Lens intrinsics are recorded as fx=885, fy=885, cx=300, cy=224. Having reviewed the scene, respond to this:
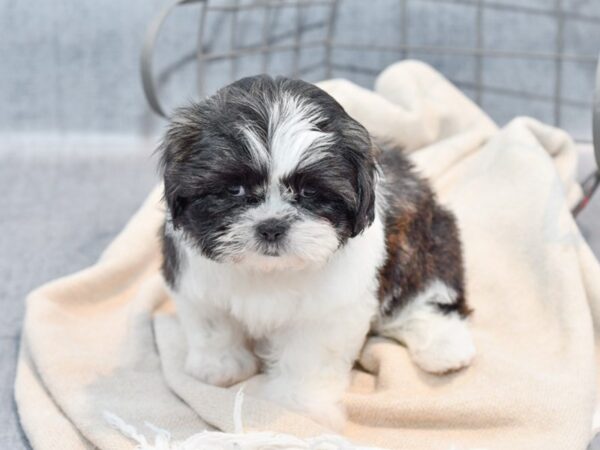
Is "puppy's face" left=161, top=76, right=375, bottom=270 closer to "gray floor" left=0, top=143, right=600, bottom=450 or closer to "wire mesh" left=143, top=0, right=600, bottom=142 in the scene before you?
"gray floor" left=0, top=143, right=600, bottom=450

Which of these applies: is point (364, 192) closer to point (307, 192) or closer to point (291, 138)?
point (307, 192)

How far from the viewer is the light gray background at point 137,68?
5012 millimetres

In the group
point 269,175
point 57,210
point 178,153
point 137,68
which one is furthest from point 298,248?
point 137,68

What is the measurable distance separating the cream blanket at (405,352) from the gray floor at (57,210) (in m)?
0.26

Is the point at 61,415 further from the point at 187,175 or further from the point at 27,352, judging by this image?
the point at 187,175

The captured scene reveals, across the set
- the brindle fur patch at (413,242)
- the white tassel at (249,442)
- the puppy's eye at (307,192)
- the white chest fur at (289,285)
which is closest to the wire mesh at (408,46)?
the brindle fur patch at (413,242)

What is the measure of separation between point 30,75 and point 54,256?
1.49 metres

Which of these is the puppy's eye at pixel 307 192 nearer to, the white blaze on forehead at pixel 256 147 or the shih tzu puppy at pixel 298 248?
the shih tzu puppy at pixel 298 248

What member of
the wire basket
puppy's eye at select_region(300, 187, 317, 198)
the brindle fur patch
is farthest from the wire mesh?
puppy's eye at select_region(300, 187, 317, 198)

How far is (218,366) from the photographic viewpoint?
122 inches

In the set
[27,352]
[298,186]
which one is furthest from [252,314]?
[27,352]

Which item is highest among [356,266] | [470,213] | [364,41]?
[364,41]

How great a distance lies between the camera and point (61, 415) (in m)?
3.02

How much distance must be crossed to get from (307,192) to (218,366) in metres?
0.89
